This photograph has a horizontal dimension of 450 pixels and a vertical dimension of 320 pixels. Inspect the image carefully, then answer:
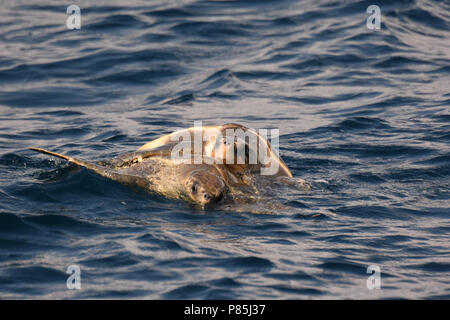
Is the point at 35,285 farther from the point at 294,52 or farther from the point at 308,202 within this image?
the point at 294,52

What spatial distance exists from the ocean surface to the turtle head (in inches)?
4.7

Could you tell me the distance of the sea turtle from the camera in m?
7.08

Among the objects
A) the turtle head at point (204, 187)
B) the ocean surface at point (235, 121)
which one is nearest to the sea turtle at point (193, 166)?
the turtle head at point (204, 187)

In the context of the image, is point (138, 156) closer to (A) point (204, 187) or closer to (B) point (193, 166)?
(B) point (193, 166)

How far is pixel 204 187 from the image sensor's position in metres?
6.95

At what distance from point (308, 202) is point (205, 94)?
5704mm

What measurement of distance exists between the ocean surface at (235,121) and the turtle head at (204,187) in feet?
0.39

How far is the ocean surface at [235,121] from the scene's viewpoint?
5586mm

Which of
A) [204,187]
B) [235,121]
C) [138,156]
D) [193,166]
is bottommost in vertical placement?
[204,187]

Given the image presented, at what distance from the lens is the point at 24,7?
1806cm

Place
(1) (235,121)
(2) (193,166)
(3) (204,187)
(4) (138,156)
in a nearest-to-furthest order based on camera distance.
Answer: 1. (3) (204,187)
2. (2) (193,166)
3. (4) (138,156)
4. (1) (235,121)

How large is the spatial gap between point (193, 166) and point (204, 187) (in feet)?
1.79

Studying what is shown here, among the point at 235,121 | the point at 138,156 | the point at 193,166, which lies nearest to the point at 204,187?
the point at 193,166
